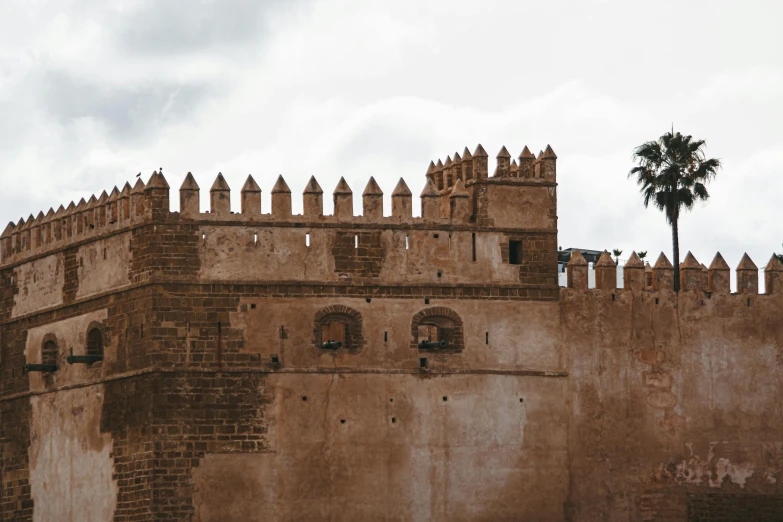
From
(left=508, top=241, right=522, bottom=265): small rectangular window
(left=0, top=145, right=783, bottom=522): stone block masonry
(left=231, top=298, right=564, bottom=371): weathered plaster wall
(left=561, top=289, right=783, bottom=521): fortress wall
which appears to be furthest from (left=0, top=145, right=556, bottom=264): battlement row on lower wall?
(left=561, top=289, right=783, bottom=521): fortress wall

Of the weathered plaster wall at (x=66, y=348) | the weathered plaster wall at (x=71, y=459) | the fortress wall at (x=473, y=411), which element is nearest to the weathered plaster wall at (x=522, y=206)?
the fortress wall at (x=473, y=411)

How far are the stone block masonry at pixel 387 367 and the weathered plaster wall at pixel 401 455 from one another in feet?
0.12

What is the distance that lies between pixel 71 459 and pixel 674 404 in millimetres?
11330

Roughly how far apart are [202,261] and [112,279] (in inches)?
81.5

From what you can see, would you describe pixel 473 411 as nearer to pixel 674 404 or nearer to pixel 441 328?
pixel 441 328

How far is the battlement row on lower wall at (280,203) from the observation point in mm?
41469

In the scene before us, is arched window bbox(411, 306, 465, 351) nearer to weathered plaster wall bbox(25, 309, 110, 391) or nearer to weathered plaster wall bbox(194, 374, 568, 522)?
weathered plaster wall bbox(194, 374, 568, 522)

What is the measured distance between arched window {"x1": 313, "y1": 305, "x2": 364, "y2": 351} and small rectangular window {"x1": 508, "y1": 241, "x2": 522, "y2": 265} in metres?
3.20

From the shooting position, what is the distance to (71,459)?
42875 mm

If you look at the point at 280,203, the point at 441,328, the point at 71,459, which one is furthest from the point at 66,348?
the point at 441,328

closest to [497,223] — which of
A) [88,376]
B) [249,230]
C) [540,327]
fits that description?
[540,327]

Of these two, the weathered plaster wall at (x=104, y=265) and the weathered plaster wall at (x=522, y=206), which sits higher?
the weathered plaster wall at (x=522, y=206)

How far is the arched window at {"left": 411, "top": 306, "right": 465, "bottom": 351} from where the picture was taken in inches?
1647

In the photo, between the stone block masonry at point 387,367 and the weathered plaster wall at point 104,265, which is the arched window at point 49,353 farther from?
the weathered plaster wall at point 104,265
